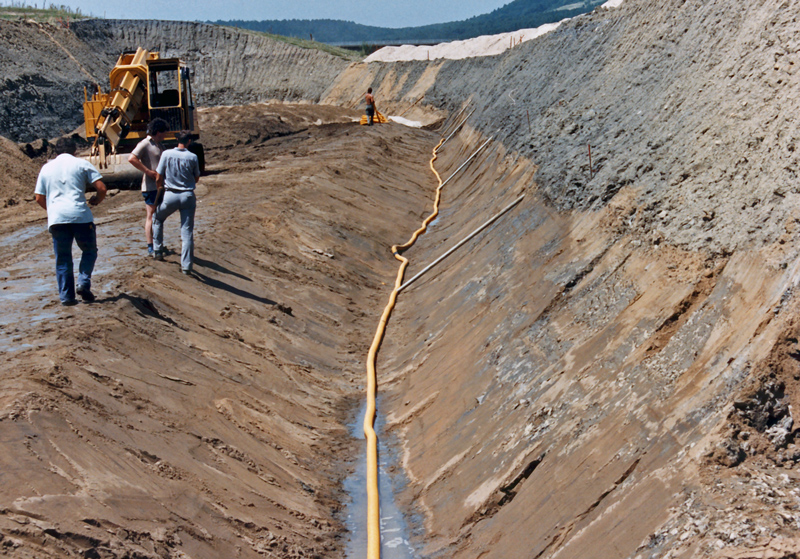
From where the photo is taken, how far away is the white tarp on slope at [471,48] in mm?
34875

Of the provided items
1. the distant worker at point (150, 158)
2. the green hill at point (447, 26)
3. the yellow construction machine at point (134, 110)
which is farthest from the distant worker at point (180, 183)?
the green hill at point (447, 26)

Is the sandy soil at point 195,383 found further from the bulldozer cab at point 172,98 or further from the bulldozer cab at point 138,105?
the bulldozer cab at point 172,98

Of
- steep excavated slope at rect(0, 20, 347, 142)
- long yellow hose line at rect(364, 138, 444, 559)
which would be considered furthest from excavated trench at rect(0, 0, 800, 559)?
steep excavated slope at rect(0, 20, 347, 142)

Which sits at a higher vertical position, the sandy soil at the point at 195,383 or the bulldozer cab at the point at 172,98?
the bulldozer cab at the point at 172,98

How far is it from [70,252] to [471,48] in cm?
3240

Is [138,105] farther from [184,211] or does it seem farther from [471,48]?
[471,48]

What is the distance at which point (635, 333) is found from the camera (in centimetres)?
611

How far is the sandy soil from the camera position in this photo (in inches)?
187

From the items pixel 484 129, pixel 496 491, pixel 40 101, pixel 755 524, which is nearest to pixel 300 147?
pixel 484 129

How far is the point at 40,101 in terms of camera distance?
31.5 meters

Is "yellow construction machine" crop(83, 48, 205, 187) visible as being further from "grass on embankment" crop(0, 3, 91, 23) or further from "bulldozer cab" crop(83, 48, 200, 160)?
"grass on embankment" crop(0, 3, 91, 23)

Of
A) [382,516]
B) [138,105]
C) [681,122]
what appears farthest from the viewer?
[138,105]

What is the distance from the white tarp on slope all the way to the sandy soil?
71.6 feet

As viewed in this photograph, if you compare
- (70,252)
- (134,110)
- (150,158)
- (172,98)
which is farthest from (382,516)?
(134,110)
